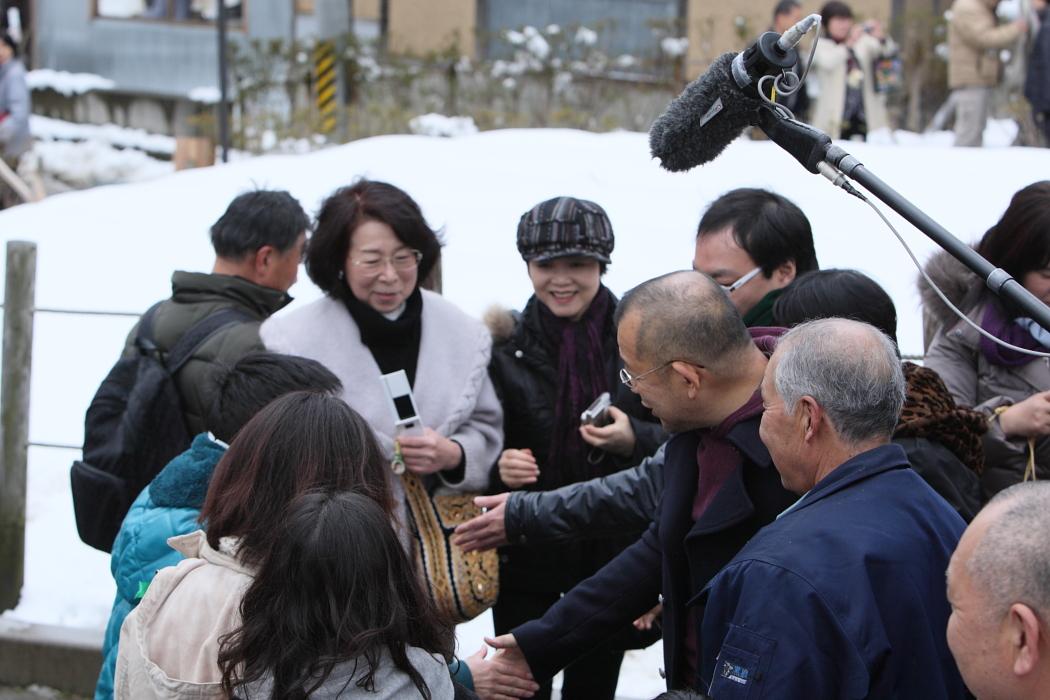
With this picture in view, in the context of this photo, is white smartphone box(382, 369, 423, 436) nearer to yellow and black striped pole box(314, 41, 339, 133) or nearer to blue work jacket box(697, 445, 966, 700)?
blue work jacket box(697, 445, 966, 700)

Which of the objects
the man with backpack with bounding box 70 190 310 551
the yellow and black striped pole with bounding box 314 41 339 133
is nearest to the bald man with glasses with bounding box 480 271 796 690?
the man with backpack with bounding box 70 190 310 551

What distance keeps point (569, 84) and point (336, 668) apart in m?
13.3

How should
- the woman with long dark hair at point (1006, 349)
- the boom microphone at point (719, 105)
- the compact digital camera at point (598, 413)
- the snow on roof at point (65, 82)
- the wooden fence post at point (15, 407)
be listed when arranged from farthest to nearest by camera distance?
the snow on roof at point (65, 82) → the wooden fence post at point (15, 407) → the compact digital camera at point (598, 413) → the woman with long dark hair at point (1006, 349) → the boom microphone at point (719, 105)

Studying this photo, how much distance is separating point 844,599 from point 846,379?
1.32ft

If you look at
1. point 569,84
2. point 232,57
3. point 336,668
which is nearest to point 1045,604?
point 336,668

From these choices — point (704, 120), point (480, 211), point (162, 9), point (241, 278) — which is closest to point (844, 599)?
point (704, 120)

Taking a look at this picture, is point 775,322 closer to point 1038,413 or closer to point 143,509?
point 1038,413

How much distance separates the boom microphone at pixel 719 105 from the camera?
2.38m

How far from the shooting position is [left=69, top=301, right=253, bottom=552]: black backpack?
144 inches

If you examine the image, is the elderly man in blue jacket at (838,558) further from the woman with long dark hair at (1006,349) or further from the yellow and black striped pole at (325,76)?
the yellow and black striped pole at (325,76)

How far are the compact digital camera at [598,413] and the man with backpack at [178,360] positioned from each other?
0.92 meters

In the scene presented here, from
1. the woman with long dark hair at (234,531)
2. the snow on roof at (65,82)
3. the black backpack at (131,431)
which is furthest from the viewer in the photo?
the snow on roof at (65,82)

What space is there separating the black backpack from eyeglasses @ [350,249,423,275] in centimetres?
41

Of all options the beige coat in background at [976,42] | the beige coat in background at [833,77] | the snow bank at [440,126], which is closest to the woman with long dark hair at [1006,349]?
the beige coat in background at [833,77]
